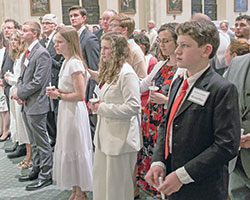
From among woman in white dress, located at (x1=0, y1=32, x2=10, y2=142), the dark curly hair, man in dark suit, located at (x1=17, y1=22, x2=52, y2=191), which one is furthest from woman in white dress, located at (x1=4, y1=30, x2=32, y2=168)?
the dark curly hair

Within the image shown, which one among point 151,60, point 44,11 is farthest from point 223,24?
point 44,11

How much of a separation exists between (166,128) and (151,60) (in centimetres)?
255

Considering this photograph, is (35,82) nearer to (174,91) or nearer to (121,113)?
(121,113)

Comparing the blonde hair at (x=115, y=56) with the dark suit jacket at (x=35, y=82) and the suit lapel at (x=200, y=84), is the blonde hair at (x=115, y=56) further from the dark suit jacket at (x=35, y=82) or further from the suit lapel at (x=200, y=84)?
the dark suit jacket at (x=35, y=82)

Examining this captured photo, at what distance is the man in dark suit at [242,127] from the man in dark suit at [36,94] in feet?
8.49

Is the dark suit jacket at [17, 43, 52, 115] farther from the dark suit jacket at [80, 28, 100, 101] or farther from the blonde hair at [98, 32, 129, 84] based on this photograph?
the blonde hair at [98, 32, 129, 84]

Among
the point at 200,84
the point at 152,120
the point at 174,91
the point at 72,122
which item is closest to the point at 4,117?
the point at 72,122

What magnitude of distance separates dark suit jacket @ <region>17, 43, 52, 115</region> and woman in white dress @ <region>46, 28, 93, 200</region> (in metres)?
0.64

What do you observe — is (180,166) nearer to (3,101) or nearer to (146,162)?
(146,162)

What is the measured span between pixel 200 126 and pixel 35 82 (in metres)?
2.86

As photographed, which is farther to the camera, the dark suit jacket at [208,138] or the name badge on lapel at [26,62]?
the name badge on lapel at [26,62]

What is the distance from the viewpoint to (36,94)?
13.9 feet

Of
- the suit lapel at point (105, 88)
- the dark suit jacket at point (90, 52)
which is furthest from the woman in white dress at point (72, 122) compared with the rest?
the dark suit jacket at point (90, 52)

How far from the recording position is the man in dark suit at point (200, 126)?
167 centimetres
